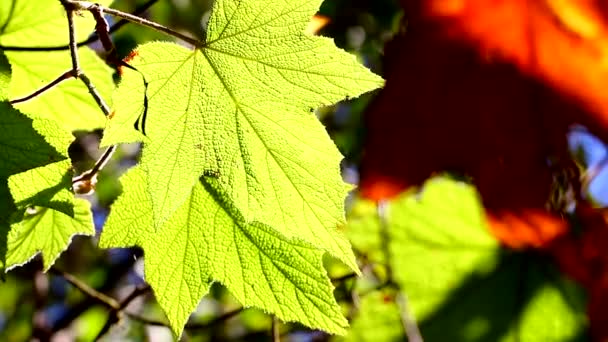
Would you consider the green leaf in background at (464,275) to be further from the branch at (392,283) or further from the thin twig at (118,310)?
the thin twig at (118,310)

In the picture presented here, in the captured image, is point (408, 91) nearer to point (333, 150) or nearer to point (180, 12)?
point (333, 150)

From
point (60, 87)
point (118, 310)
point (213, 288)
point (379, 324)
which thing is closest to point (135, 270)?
point (213, 288)

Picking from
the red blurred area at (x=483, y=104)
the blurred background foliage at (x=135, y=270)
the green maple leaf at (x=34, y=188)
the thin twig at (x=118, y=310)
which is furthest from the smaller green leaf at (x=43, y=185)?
the blurred background foliage at (x=135, y=270)

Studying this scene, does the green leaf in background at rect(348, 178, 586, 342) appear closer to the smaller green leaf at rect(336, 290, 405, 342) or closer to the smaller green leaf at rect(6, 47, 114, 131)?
the smaller green leaf at rect(336, 290, 405, 342)

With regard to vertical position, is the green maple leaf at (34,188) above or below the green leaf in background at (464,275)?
above

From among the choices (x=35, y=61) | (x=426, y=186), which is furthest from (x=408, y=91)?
(x=35, y=61)
